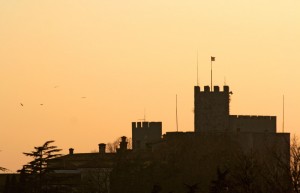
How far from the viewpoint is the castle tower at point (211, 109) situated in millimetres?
181125

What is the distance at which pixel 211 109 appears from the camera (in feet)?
602

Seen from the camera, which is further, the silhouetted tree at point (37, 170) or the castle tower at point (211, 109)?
the castle tower at point (211, 109)

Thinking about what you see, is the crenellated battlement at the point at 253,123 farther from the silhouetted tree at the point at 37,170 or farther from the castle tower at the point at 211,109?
the silhouetted tree at the point at 37,170

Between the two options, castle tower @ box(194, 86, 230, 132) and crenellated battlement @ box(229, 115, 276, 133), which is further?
crenellated battlement @ box(229, 115, 276, 133)

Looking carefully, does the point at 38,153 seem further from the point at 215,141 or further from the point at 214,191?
the point at 215,141

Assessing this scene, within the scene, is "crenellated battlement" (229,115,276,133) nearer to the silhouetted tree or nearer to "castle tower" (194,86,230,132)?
"castle tower" (194,86,230,132)

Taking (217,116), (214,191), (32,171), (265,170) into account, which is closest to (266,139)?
(217,116)

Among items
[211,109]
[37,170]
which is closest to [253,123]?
[211,109]

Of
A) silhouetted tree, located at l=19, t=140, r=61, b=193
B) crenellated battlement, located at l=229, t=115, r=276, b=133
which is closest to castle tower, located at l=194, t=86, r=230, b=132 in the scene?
crenellated battlement, located at l=229, t=115, r=276, b=133

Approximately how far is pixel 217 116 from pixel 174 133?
32822 millimetres

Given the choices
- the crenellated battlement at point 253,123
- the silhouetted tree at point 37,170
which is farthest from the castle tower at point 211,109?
the silhouetted tree at point 37,170

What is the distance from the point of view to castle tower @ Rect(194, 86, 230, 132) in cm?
18112

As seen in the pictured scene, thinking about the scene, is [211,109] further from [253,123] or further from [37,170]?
[37,170]

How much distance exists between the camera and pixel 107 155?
181125 mm
